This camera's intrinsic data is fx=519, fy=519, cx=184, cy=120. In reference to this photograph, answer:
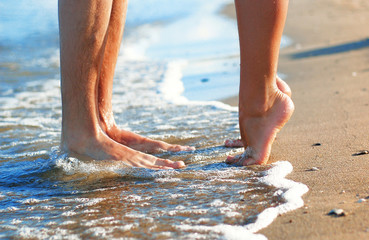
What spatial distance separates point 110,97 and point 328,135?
116 centimetres

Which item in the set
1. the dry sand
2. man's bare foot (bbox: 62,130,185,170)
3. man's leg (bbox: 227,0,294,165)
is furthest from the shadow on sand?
man's bare foot (bbox: 62,130,185,170)

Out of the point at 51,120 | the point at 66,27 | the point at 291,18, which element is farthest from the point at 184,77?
the point at 291,18

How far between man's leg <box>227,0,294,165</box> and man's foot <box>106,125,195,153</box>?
45 centimetres

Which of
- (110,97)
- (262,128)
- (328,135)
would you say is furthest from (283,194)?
(110,97)

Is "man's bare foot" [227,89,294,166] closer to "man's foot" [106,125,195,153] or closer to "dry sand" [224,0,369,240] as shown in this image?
"dry sand" [224,0,369,240]

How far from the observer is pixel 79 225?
1.73m

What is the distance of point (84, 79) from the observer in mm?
2391

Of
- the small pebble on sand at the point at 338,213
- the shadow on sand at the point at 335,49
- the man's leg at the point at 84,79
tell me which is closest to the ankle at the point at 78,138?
the man's leg at the point at 84,79

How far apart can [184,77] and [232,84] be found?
28.6 inches

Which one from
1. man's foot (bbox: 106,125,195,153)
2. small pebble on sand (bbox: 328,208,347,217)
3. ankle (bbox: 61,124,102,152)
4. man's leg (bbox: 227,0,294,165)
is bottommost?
Result: small pebble on sand (bbox: 328,208,347,217)

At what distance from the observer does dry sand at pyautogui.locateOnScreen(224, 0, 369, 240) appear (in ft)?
5.24

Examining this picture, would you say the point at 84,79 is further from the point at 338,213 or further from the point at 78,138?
the point at 338,213

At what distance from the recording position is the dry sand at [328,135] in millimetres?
1599

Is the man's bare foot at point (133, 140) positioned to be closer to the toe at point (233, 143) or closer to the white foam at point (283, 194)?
the toe at point (233, 143)
